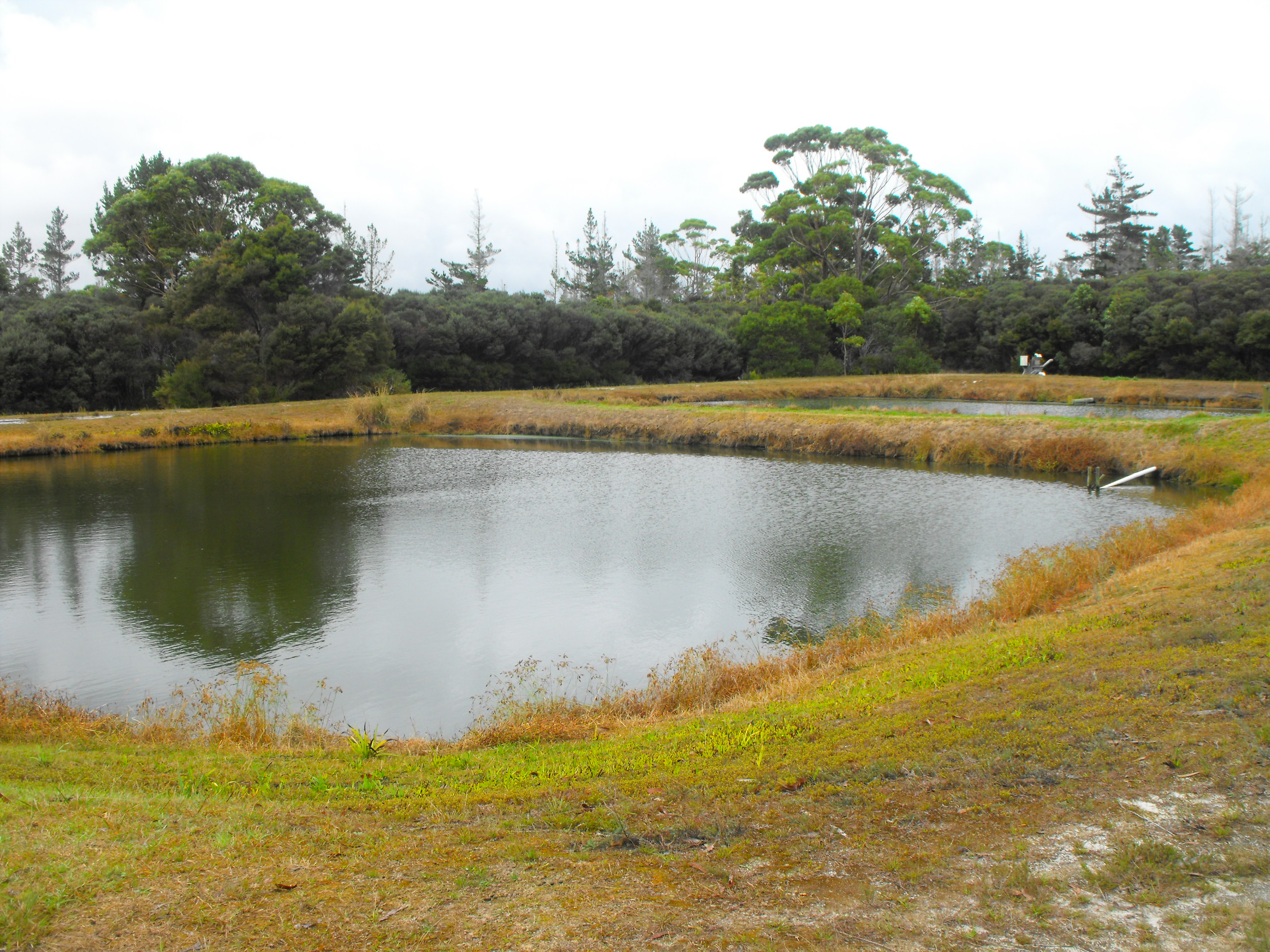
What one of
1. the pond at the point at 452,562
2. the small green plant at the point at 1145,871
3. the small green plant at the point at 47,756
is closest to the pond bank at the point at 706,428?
the pond at the point at 452,562

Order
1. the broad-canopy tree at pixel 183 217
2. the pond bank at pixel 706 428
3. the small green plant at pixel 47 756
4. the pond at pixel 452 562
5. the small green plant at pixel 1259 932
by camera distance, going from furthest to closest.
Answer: the broad-canopy tree at pixel 183 217 < the pond bank at pixel 706 428 < the pond at pixel 452 562 < the small green plant at pixel 47 756 < the small green plant at pixel 1259 932

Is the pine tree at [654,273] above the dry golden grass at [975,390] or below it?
above

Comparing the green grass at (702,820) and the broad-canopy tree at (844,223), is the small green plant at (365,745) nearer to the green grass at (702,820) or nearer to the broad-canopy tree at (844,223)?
the green grass at (702,820)

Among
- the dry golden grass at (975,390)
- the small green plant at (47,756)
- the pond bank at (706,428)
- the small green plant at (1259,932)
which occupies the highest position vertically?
the dry golden grass at (975,390)

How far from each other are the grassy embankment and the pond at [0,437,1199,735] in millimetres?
2323

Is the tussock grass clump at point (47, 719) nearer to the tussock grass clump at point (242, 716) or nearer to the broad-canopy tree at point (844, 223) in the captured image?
the tussock grass clump at point (242, 716)

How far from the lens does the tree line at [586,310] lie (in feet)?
149

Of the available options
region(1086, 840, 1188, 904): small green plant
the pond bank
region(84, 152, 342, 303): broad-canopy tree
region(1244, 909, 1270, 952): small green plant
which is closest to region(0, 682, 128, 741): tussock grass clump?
region(1086, 840, 1188, 904): small green plant

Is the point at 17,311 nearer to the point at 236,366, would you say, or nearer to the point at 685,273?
the point at 236,366

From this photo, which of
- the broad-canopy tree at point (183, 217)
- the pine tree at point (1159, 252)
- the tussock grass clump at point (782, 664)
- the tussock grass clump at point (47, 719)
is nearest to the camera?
the tussock grass clump at point (47, 719)

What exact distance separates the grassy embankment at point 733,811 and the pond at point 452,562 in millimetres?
2323

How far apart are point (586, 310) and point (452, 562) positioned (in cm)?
4673

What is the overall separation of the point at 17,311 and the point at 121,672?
1762 inches

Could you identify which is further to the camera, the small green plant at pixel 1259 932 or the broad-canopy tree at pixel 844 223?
the broad-canopy tree at pixel 844 223
